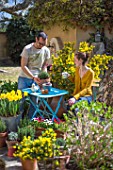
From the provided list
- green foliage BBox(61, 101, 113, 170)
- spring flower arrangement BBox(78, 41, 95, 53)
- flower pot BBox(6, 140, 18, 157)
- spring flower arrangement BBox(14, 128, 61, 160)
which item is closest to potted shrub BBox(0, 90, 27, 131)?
flower pot BBox(6, 140, 18, 157)

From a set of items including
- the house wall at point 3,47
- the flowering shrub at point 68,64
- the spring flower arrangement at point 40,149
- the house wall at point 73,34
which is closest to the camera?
the spring flower arrangement at point 40,149

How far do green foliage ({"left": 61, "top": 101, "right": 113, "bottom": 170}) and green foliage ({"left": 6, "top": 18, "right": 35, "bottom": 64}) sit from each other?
15.3m

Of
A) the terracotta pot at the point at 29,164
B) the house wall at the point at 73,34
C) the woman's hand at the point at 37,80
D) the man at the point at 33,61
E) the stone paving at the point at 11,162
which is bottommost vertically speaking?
the stone paving at the point at 11,162

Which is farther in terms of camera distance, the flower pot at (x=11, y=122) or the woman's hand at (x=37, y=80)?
the woman's hand at (x=37, y=80)

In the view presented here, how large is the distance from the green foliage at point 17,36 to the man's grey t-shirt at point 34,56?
13.1 meters

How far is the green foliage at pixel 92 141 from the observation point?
2.99m

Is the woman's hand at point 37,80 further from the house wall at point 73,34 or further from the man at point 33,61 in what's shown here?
the house wall at point 73,34

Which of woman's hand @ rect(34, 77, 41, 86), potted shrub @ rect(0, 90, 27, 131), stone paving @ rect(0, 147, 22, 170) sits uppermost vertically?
woman's hand @ rect(34, 77, 41, 86)

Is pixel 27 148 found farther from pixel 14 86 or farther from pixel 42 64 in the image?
pixel 14 86

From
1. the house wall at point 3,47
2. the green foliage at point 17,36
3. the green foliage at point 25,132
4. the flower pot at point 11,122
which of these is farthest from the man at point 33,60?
the house wall at point 3,47

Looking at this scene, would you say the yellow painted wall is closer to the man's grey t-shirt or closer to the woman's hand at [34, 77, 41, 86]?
the man's grey t-shirt

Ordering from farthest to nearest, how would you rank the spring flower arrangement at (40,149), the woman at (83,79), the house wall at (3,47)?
the house wall at (3,47), the woman at (83,79), the spring flower arrangement at (40,149)

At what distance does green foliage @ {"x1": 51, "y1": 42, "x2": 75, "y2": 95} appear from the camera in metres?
5.69

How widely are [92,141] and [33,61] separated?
7.72 feet
